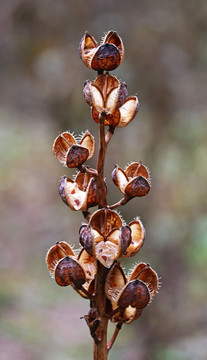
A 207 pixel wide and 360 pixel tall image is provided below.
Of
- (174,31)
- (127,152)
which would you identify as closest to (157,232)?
(127,152)

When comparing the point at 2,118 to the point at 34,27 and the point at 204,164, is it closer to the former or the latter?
the point at 34,27

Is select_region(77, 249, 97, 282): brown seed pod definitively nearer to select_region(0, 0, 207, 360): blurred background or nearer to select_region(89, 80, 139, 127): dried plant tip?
select_region(89, 80, 139, 127): dried plant tip

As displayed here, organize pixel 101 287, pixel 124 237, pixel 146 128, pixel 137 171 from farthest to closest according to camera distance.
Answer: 1. pixel 146 128
2. pixel 137 171
3. pixel 101 287
4. pixel 124 237

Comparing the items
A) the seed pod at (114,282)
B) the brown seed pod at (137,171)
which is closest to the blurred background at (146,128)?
the brown seed pod at (137,171)

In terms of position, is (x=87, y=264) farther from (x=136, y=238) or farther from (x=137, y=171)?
(x=137, y=171)

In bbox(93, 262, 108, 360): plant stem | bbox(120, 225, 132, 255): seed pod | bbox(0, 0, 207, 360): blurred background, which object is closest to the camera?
bbox(120, 225, 132, 255): seed pod

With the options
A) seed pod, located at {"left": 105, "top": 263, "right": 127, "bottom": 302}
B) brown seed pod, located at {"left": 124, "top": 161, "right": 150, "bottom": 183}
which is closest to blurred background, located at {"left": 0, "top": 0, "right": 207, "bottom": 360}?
brown seed pod, located at {"left": 124, "top": 161, "right": 150, "bottom": 183}

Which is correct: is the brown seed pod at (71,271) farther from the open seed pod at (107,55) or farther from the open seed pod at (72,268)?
the open seed pod at (107,55)

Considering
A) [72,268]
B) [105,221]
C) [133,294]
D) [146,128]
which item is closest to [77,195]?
[105,221]
